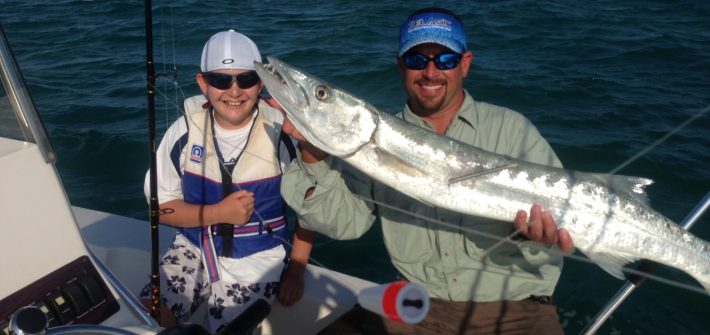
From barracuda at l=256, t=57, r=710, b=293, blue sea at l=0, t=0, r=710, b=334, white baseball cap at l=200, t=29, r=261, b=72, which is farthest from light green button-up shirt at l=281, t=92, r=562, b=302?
blue sea at l=0, t=0, r=710, b=334

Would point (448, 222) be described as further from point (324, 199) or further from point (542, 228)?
point (324, 199)

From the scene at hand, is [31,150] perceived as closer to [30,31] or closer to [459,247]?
[459,247]

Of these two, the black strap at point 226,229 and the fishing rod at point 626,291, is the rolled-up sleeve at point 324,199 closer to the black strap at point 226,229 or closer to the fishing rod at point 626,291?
the black strap at point 226,229

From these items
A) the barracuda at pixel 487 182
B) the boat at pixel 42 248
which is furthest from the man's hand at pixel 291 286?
the boat at pixel 42 248

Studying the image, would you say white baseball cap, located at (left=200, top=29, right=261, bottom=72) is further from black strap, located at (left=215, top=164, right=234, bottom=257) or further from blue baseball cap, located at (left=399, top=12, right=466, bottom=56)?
blue baseball cap, located at (left=399, top=12, right=466, bottom=56)

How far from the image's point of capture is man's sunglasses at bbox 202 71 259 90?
11.4ft

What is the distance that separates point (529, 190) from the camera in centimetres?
317

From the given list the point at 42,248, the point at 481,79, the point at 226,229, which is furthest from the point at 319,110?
the point at 481,79

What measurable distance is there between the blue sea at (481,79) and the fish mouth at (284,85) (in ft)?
3.70

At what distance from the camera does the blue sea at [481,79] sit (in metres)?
5.71

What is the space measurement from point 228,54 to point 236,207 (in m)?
0.98

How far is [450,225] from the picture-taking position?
10.9ft

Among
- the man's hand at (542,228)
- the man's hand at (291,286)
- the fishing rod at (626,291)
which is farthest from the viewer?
the man's hand at (291,286)

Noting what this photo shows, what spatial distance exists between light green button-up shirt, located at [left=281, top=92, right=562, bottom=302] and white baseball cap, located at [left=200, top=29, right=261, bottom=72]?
2.64 ft
